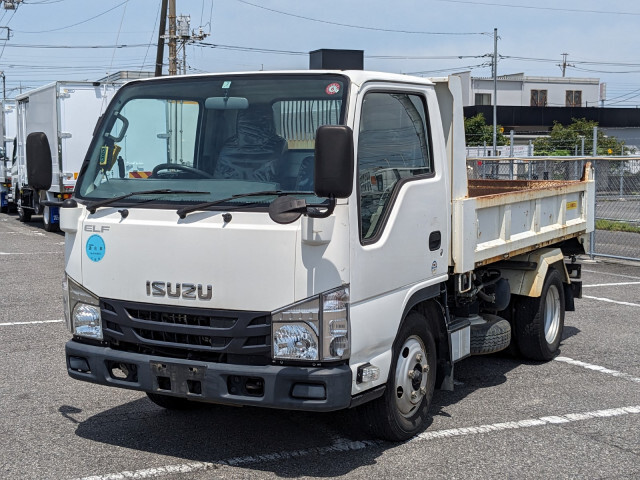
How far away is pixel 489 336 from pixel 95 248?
3210 mm

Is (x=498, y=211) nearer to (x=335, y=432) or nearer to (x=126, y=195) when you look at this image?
(x=335, y=432)

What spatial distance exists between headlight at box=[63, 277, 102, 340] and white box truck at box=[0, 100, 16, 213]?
22.3 m

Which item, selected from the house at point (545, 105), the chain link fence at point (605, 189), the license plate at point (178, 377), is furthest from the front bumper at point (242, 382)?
the house at point (545, 105)

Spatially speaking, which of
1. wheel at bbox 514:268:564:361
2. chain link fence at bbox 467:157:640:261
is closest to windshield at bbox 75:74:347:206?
wheel at bbox 514:268:564:361

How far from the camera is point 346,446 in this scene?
5.51 meters

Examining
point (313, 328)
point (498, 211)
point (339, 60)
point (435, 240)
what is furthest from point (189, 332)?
point (498, 211)

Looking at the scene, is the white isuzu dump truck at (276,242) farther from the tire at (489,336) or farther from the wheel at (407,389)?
the tire at (489,336)

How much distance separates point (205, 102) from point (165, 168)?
1.68 feet

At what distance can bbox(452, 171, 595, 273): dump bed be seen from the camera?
6.13 meters

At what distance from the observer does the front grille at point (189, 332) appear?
188 inches

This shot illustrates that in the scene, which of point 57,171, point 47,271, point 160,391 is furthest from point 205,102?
point 57,171

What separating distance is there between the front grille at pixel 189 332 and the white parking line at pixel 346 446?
2.28 ft

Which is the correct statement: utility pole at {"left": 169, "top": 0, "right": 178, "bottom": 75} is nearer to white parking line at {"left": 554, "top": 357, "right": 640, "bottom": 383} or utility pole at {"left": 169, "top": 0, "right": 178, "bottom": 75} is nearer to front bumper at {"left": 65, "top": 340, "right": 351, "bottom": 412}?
white parking line at {"left": 554, "top": 357, "right": 640, "bottom": 383}

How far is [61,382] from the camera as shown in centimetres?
711
